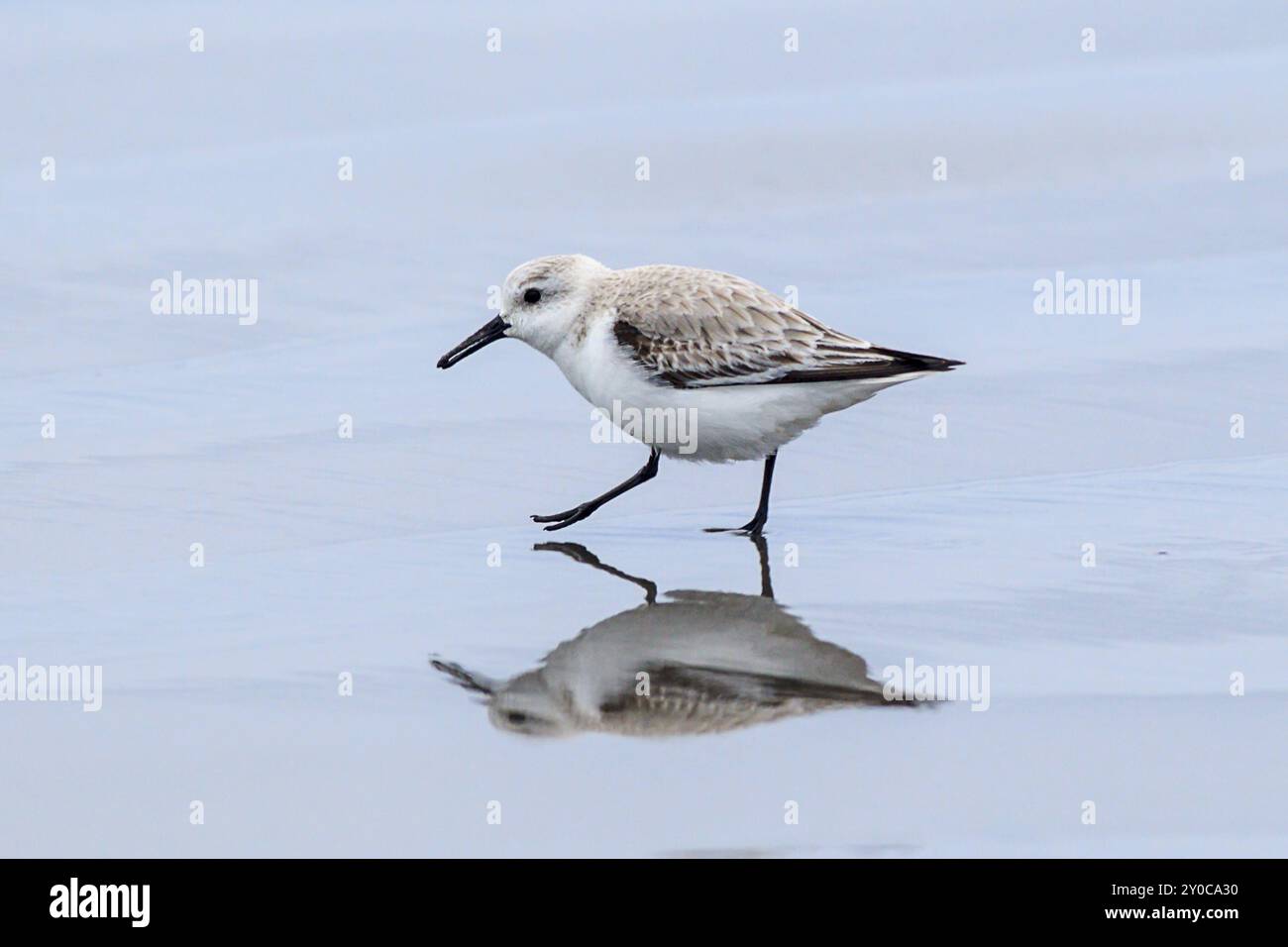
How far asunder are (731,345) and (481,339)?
1275mm

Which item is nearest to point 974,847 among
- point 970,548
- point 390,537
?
point 970,548

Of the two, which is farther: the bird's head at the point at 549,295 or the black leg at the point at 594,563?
the bird's head at the point at 549,295

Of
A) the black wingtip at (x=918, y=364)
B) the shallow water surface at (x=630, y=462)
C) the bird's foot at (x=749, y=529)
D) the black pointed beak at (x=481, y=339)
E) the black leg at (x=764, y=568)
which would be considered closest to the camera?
the shallow water surface at (x=630, y=462)

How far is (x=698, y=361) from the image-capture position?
8219mm

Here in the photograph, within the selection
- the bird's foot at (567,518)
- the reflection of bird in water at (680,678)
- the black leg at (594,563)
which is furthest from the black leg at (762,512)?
the reflection of bird in water at (680,678)

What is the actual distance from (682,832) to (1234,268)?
8.04 metres

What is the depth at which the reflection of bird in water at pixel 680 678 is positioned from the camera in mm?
6086

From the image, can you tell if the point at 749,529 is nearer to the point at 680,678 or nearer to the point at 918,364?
the point at 918,364

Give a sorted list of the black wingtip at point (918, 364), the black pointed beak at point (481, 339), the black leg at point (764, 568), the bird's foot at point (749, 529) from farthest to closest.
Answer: the black pointed beak at point (481, 339), the bird's foot at point (749, 529), the black wingtip at point (918, 364), the black leg at point (764, 568)

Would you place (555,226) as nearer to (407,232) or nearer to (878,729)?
(407,232)

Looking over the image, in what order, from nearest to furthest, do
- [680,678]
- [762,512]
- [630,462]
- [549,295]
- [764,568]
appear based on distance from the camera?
[680,678], [764,568], [762,512], [549,295], [630,462]

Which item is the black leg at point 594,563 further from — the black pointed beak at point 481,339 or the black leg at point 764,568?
the black pointed beak at point 481,339

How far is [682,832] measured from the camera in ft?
17.6

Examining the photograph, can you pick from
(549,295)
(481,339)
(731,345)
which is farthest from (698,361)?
(481,339)
